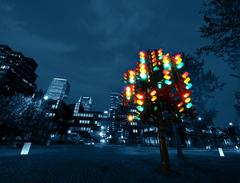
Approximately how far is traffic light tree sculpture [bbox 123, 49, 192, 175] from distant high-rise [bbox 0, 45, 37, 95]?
295 ft

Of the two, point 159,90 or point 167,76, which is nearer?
point 167,76

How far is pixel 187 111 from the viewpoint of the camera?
6.69 metres

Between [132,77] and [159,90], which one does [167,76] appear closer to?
[159,90]

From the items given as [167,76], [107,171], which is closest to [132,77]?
[167,76]

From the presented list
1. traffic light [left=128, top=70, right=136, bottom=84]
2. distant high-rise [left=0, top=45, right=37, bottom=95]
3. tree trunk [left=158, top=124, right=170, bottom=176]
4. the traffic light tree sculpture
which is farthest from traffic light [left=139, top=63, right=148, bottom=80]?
distant high-rise [left=0, top=45, right=37, bottom=95]

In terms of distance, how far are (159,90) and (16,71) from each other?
104122 mm

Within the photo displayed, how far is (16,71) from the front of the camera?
86.8 metres

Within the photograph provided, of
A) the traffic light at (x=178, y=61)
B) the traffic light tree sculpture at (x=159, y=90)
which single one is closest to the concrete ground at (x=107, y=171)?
the traffic light tree sculpture at (x=159, y=90)

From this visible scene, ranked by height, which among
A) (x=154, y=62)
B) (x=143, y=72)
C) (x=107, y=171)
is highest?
(x=154, y=62)

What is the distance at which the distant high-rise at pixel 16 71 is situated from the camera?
80938 millimetres

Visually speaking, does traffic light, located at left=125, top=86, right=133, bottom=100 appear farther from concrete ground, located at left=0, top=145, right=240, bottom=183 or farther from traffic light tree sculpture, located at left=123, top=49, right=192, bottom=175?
concrete ground, located at left=0, top=145, right=240, bottom=183

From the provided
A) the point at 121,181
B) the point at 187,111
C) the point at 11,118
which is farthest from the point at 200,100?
the point at 11,118

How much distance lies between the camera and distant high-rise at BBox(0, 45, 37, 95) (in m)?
80.9

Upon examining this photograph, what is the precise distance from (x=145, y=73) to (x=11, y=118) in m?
29.5
